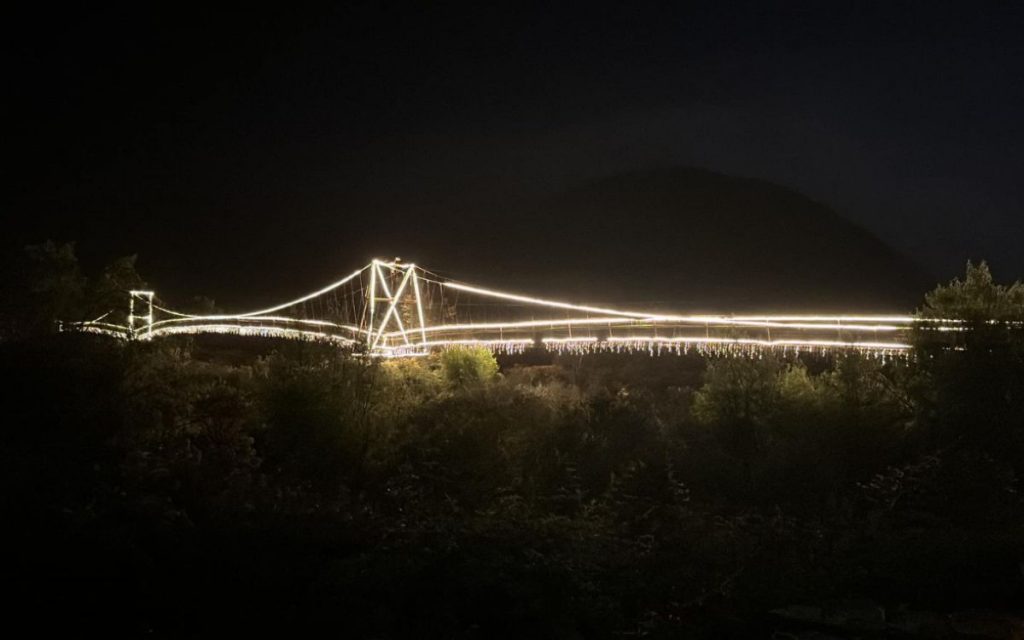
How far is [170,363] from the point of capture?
27.1 metres

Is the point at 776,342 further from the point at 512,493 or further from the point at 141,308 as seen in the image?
the point at 141,308

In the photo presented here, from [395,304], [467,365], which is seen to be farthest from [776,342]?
[395,304]

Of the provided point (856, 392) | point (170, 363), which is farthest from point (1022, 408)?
point (170, 363)

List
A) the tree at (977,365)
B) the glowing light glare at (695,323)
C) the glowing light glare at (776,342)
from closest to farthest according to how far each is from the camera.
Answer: the tree at (977,365) → the glowing light glare at (776,342) → the glowing light glare at (695,323)

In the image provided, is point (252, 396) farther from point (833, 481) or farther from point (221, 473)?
point (833, 481)

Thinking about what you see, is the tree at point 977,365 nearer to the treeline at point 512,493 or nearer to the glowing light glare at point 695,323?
the treeline at point 512,493

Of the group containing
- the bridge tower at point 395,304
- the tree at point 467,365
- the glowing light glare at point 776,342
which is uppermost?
the bridge tower at point 395,304

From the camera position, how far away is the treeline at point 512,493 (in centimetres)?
1111

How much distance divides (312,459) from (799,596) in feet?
43.5

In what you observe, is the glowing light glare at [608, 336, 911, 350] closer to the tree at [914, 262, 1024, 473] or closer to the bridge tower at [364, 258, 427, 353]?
the tree at [914, 262, 1024, 473]

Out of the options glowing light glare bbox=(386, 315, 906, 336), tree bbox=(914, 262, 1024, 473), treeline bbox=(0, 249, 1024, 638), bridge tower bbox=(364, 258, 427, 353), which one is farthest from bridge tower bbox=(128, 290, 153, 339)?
tree bbox=(914, 262, 1024, 473)

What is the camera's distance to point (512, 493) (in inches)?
826

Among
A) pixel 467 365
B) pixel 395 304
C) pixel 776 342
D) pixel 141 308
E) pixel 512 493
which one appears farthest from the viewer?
pixel 141 308

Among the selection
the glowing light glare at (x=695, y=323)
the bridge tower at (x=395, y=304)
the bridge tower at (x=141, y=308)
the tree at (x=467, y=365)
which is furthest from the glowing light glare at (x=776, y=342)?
the bridge tower at (x=141, y=308)
